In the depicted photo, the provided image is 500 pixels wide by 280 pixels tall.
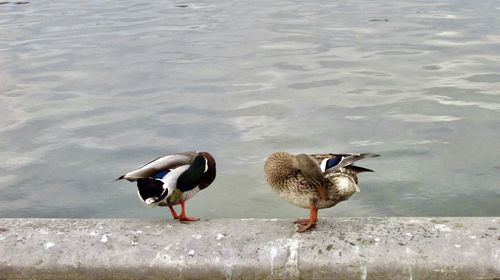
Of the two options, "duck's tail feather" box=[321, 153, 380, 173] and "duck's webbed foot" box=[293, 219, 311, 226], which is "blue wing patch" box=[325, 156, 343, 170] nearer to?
"duck's tail feather" box=[321, 153, 380, 173]

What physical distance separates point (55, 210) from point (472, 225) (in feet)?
9.88

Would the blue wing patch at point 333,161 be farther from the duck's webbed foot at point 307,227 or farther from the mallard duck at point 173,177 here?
the mallard duck at point 173,177

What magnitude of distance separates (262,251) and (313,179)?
0.42 meters

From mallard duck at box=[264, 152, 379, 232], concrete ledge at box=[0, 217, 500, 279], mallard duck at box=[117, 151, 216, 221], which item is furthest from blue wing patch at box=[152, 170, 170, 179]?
mallard duck at box=[264, 152, 379, 232]

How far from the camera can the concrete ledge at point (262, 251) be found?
11.3ft

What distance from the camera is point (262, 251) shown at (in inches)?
140

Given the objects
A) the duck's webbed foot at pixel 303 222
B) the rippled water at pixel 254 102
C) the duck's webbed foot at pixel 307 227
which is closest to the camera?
the duck's webbed foot at pixel 307 227

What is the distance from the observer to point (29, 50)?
11.4 metres

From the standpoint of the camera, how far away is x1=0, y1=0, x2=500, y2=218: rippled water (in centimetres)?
564

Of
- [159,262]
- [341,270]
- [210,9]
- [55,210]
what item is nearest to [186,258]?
[159,262]

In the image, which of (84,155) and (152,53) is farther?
(152,53)

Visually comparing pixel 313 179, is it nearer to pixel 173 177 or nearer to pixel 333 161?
pixel 333 161

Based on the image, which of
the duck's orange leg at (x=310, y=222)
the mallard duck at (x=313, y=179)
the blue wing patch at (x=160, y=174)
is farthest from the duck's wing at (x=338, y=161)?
the blue wing patch at (x=160, y=174)

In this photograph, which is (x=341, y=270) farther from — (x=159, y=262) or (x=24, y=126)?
(x=24, y=126)
